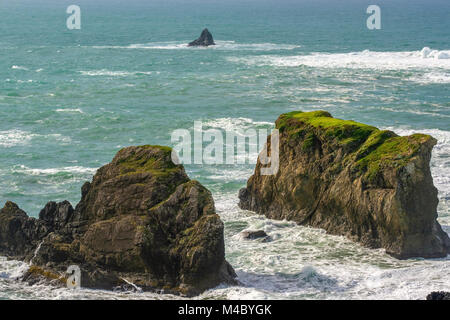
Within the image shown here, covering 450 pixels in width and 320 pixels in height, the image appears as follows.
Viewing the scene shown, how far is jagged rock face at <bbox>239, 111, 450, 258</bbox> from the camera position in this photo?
106 feet

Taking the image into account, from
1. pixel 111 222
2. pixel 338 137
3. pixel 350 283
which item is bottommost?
pixel 350 283

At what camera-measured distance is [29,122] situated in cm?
6612

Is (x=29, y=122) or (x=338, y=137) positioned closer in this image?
(x=338, y=137)

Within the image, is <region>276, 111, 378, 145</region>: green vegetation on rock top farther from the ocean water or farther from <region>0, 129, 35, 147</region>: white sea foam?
<region>0, 129, 35, 147</region>: white sea foam

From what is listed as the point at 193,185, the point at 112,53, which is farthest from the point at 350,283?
the point at 112,53

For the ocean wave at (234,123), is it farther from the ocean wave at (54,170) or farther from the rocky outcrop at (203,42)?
the rocky outcrop at (203,42)

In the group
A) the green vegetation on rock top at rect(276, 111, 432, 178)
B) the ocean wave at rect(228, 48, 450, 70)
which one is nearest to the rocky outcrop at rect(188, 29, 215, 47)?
the ocean wave at rect(228, 48, 450, 70)

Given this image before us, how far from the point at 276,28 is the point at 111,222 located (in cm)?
15154

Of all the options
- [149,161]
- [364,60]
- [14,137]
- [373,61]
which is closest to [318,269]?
[149,161]

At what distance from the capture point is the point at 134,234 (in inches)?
1158

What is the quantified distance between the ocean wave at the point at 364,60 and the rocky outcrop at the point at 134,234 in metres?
72.1

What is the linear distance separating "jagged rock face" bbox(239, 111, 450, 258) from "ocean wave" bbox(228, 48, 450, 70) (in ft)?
209
